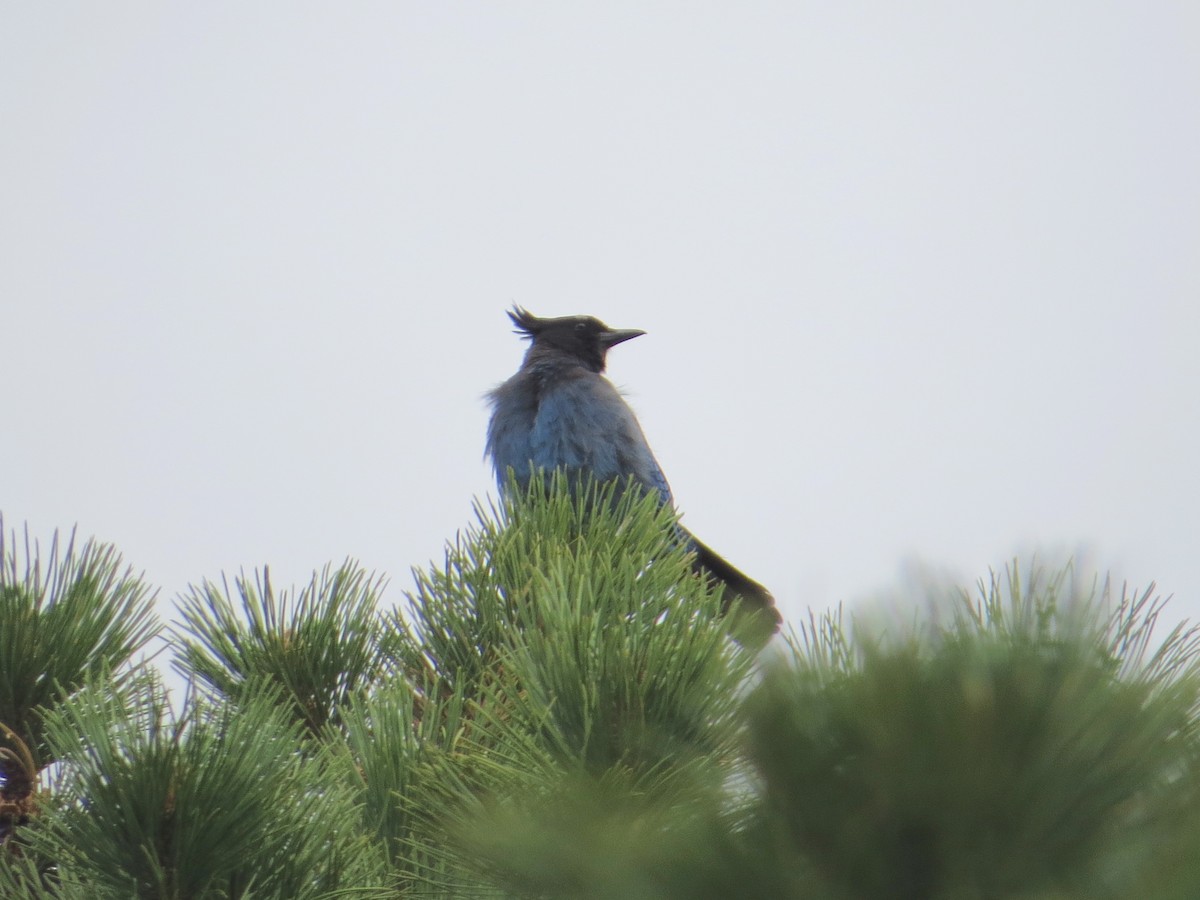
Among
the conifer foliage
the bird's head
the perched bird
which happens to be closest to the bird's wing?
the perched bird

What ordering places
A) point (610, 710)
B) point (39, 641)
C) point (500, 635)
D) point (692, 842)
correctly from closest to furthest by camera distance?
point (692, 842), point (610, 710), point (39, 641), point (500, 635)

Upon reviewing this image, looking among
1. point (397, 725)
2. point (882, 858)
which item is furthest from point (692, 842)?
point (397, 725)

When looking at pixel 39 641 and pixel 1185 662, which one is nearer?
pixel 1185 662

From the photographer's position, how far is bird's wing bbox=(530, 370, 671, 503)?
6309 mm

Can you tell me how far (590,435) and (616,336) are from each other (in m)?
1.58

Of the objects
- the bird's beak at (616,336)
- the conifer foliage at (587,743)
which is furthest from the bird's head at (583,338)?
the conifer foliage at (587,743)

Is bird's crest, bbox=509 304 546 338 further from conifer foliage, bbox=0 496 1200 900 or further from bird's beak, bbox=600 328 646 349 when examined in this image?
conifer foliage, bbox=0 496 1200 900

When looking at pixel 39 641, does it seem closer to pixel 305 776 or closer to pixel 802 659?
pixel 305 776

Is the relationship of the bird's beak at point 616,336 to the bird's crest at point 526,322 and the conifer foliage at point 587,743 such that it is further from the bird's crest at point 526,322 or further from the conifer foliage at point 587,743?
the conifer foliage at point 587,743

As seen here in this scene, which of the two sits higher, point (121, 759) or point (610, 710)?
point (610, 710)

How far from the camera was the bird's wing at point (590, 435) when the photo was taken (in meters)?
6.31

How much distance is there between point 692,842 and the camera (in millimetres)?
975

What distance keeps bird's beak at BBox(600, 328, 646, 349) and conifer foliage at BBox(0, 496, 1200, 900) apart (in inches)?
176

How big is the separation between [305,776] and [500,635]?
2.76 feet
